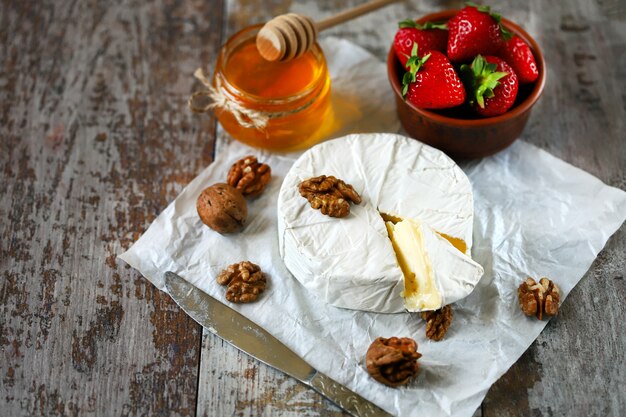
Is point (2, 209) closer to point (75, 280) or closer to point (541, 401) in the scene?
point (75, 280)

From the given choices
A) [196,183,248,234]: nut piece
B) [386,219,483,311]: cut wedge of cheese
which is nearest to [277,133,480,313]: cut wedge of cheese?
[386,219,483,311]: cut wedge of cheese

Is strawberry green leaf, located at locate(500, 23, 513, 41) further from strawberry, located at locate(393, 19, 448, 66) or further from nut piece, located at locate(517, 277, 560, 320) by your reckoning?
nut piece, located at locate(517, 277, 560, 320)

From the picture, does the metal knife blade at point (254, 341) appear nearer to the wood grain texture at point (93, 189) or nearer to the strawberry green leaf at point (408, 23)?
the wood grain texture at point (93, 189)

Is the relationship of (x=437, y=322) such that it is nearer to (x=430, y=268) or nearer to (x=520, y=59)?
(x=430, y=268)

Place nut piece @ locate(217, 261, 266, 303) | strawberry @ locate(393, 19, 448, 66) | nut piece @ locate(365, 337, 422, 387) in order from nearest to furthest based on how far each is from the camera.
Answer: nut piece @ locate(365, 337, 422, 387) < nut piece @ locate(217, 261, 266, 303) < strawberry @ locate(393, 19, 448, 66)

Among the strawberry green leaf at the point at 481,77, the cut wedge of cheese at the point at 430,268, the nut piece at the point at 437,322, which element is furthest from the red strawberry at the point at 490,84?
the nut piece at the point at 437,322

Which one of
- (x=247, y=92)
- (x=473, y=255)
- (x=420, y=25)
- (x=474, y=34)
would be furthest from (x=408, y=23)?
(x=473, y=255)
